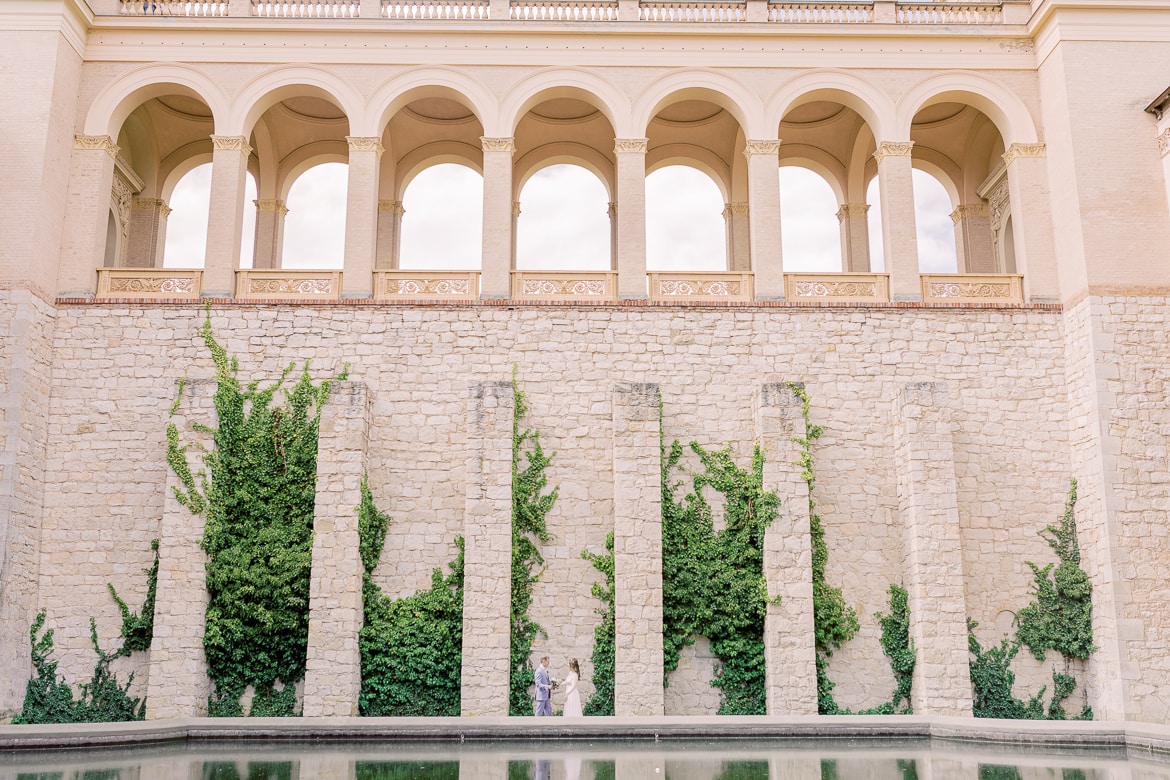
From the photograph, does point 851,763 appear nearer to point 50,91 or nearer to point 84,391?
point 84,391

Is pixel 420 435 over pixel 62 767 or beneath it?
over

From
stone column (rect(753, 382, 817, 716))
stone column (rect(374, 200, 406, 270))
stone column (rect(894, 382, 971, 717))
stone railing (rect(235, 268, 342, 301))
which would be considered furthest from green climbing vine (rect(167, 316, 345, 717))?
stone column (rect(894, 382, 971, 717))

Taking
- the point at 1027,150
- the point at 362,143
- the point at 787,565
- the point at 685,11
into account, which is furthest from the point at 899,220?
the point at 362,143

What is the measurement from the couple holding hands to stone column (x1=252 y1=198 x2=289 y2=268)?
10427 millimetres

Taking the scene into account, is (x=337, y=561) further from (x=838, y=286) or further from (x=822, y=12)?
(x=822, y=12)

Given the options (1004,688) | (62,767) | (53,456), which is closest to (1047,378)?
(1004,688)

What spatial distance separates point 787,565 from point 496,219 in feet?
25.1

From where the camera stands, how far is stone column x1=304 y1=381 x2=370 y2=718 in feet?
49.4

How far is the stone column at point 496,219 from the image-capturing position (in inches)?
700

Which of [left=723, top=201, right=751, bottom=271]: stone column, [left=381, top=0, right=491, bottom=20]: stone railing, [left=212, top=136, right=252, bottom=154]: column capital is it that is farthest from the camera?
[left=723, top=201, right=751, bottom=271]: stone column

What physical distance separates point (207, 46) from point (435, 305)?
21.2 feet

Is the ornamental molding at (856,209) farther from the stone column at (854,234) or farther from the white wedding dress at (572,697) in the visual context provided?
the white wedding dress at (572,697)

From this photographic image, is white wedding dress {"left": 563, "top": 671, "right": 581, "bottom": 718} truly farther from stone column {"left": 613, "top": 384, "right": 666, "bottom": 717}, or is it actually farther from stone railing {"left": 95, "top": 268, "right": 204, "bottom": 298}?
stone railing {"left": 95, "top": 268, "right": 204, "bottom": 298}

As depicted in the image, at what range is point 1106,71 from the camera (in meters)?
17.8
